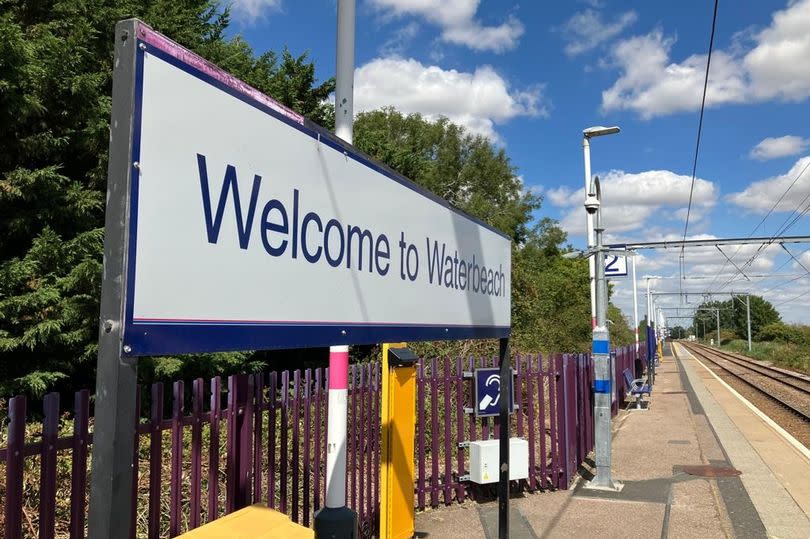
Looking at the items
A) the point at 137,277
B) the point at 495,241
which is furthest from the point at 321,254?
the point at 495,241

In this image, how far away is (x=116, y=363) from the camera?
4.00ft

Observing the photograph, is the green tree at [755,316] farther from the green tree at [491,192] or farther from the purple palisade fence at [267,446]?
the purple palisade fence at [267,446]

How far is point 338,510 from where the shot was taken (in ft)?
6.91

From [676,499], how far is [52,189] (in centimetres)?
862

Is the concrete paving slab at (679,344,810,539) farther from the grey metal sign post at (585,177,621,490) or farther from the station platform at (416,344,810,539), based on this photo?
the grey metal sign post at (585,177,621,490)

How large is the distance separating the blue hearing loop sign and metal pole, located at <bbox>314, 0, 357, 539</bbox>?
3.68 metres

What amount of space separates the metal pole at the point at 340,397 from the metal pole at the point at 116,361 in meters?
0.93

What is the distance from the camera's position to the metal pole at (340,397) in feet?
6.73

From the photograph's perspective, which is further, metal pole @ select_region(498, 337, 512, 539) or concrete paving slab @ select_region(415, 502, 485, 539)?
concrete paving slab @ select_region(415, 502, 485, 539)

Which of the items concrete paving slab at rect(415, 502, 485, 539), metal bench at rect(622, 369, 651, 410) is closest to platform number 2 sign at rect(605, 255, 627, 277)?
metal bench at rect(622, 369, 651, 410)

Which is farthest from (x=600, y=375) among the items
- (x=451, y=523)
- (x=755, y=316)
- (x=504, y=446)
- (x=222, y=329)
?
(x=755, y=316)

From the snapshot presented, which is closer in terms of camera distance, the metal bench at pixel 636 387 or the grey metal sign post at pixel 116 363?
the grey metal sign post at pixel 116 363

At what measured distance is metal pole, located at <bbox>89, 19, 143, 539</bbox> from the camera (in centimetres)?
121

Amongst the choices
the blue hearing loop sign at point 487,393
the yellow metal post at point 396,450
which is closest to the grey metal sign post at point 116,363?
the yellow metal post at point 396,450
